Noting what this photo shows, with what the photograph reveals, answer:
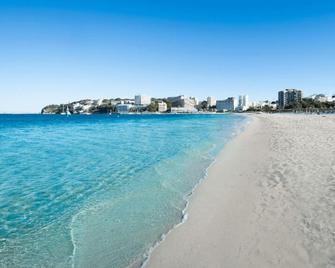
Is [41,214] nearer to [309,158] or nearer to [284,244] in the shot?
[284,244]

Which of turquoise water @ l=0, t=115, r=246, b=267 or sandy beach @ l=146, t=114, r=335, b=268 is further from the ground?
sandy beach @ l=146, t=114, r=335, b=268

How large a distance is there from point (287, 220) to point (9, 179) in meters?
10.3

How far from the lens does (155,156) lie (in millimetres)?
17375

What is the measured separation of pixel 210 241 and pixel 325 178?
18.9ft

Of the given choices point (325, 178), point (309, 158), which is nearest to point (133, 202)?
point (325, 178)

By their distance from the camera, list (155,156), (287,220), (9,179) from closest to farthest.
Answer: (287,220), (9,179), (155,156)

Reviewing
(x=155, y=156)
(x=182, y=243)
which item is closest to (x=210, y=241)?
(x=182, y=243)

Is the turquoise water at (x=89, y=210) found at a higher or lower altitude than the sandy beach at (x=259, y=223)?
lower

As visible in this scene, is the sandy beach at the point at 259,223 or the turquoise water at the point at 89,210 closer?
the sandy beach at the point at 259,223

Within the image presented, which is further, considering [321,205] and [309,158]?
[309,158]

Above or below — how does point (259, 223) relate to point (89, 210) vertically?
above

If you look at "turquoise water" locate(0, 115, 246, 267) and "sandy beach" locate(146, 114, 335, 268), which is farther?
"turquoise water" locate(0, 115, 246, 267)

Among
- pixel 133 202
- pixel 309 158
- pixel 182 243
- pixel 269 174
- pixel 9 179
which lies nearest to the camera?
pixel 182 243

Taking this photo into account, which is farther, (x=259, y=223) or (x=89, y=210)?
(x=89, y=210)
